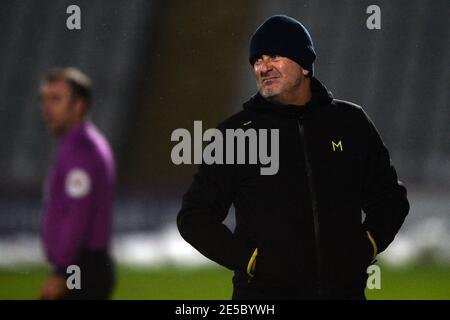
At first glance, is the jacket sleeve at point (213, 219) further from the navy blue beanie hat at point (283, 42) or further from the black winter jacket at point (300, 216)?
the navy blue beanie hat at point (283, 42)

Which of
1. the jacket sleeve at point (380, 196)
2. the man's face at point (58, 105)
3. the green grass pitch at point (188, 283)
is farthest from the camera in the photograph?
the green grass pitch at point (188, 283)

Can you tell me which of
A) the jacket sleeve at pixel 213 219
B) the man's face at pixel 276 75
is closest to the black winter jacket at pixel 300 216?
the jacket sleeve at pixel 213 219

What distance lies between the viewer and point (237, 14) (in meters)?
10.3

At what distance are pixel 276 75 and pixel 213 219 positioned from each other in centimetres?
54

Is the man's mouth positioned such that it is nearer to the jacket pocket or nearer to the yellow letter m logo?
the yellow letter m logo

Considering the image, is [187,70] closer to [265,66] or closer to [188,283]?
[188,283]

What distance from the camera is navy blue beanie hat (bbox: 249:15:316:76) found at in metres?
3.20

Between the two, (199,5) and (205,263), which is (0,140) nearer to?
(199,5)

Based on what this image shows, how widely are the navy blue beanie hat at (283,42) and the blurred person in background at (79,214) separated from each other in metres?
1.19

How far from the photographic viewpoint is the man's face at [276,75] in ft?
10.5

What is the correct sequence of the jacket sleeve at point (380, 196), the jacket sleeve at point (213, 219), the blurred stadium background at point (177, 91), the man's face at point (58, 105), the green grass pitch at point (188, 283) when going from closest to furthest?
the jacket sleeve at point (213, 219) → the jacket sleeve at point (380, 196) → the man's face at point (58, 105) → the green grass pitch at point (188, 283) → the blurred stadium background at point (177, 91)

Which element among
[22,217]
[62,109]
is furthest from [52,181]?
[22,217]

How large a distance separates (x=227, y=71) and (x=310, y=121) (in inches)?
273

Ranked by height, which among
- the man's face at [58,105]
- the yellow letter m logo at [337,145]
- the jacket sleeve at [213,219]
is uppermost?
the man's face at [58,105]
